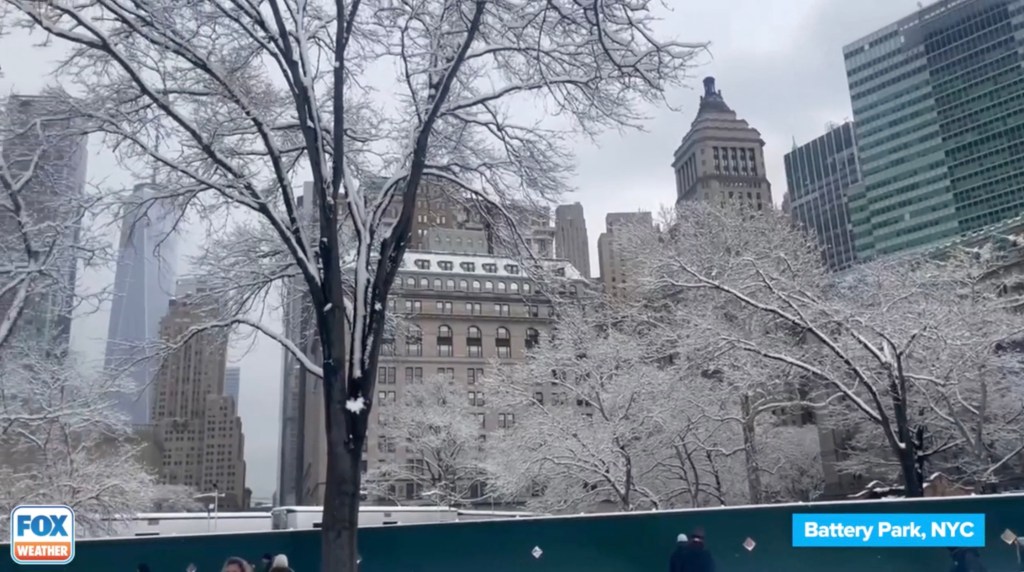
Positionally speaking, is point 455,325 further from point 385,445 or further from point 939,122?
point 939,122

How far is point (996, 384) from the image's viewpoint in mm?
29312

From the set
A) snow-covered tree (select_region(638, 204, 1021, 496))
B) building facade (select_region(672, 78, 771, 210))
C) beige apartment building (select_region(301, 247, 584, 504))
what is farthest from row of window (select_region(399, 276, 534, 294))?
snow-covered tree (select_region(638, 204, 1021, 496))

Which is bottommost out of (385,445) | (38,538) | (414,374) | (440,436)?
(38,538)

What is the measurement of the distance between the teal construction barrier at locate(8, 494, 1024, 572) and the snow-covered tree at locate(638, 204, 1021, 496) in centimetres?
742

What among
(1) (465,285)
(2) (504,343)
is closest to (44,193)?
(2) (504,343)

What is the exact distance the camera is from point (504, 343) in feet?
268

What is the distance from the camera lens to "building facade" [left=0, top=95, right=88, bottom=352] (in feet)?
42.3

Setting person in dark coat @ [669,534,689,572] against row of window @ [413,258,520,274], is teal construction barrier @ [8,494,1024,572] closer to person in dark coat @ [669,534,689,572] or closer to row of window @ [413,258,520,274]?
person in dark coat @ [669,534,689,572]

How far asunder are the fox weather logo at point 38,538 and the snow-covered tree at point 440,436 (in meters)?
35.2

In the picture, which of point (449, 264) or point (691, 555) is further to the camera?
point (449, 264)

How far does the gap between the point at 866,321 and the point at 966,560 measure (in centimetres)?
1042

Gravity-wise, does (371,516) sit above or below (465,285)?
below

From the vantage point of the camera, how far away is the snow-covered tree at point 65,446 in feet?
79.8

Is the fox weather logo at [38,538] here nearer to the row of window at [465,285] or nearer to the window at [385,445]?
the window at [385,445]
